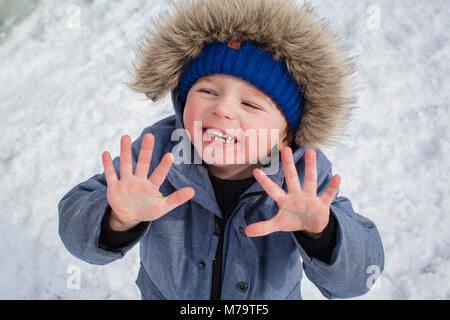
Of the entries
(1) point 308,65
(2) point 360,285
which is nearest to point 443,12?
(1) point 308,65

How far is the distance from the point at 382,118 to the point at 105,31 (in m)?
2.43

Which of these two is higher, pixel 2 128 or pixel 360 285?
pixel 2 128

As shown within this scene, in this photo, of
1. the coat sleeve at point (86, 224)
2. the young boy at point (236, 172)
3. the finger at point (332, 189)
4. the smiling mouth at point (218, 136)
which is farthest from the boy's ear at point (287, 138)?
the coat sleeve at point (86, 224)

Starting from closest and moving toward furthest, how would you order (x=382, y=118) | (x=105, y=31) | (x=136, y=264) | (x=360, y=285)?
(x=360, y=285), (x=136, y=264), (x=382, y=118), (x=105, y=31)

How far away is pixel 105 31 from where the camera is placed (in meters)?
3.28

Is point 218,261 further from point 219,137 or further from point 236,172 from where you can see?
point 219,137

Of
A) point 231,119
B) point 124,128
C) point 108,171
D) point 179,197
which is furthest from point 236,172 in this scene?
point 124,128

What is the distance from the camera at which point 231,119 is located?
3.69 feet

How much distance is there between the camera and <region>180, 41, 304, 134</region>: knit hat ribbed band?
44.9 inches

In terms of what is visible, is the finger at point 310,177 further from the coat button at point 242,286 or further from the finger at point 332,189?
the coat button at point 242,286

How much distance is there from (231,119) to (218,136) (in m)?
0.07

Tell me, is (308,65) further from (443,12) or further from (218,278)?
(443,12)

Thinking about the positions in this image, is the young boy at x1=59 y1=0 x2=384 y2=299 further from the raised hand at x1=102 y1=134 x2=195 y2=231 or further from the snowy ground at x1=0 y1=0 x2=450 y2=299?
the snowy ground at x1=0 y1=0 x2=450 y2=299

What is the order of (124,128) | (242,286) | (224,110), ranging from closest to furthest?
(224,110), (242,286), (124,128)
